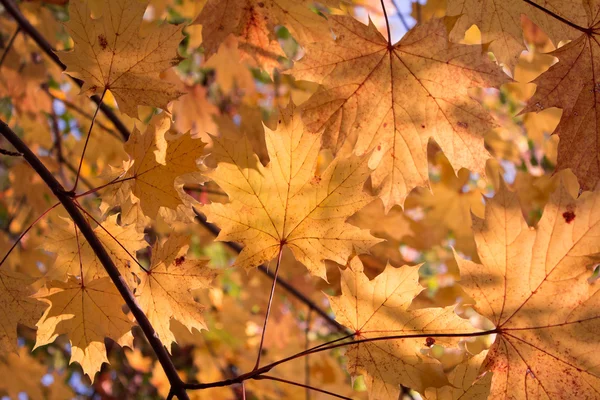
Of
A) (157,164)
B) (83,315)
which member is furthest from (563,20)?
(83,315)

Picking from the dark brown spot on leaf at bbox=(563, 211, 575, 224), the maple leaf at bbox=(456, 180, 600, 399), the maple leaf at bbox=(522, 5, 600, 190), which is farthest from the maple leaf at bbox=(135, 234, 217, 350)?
the maple leaf at bbox=(522, 5, 600, 190)

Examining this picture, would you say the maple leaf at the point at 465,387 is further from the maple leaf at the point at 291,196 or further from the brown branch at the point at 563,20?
Result: the brown branch at the point at 563,20

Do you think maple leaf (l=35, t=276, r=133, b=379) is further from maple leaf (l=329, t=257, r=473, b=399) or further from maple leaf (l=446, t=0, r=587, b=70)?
maple leaf (l=446, t=0, r=587, b=70)

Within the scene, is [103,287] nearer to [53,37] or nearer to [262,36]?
[262,36]

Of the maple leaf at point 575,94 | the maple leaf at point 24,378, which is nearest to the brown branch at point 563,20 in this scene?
the maple leaf at point 575,94

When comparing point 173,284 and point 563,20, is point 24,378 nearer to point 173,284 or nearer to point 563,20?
point 173,284

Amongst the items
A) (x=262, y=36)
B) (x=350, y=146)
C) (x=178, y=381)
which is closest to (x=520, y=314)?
(x=178, y=381)
